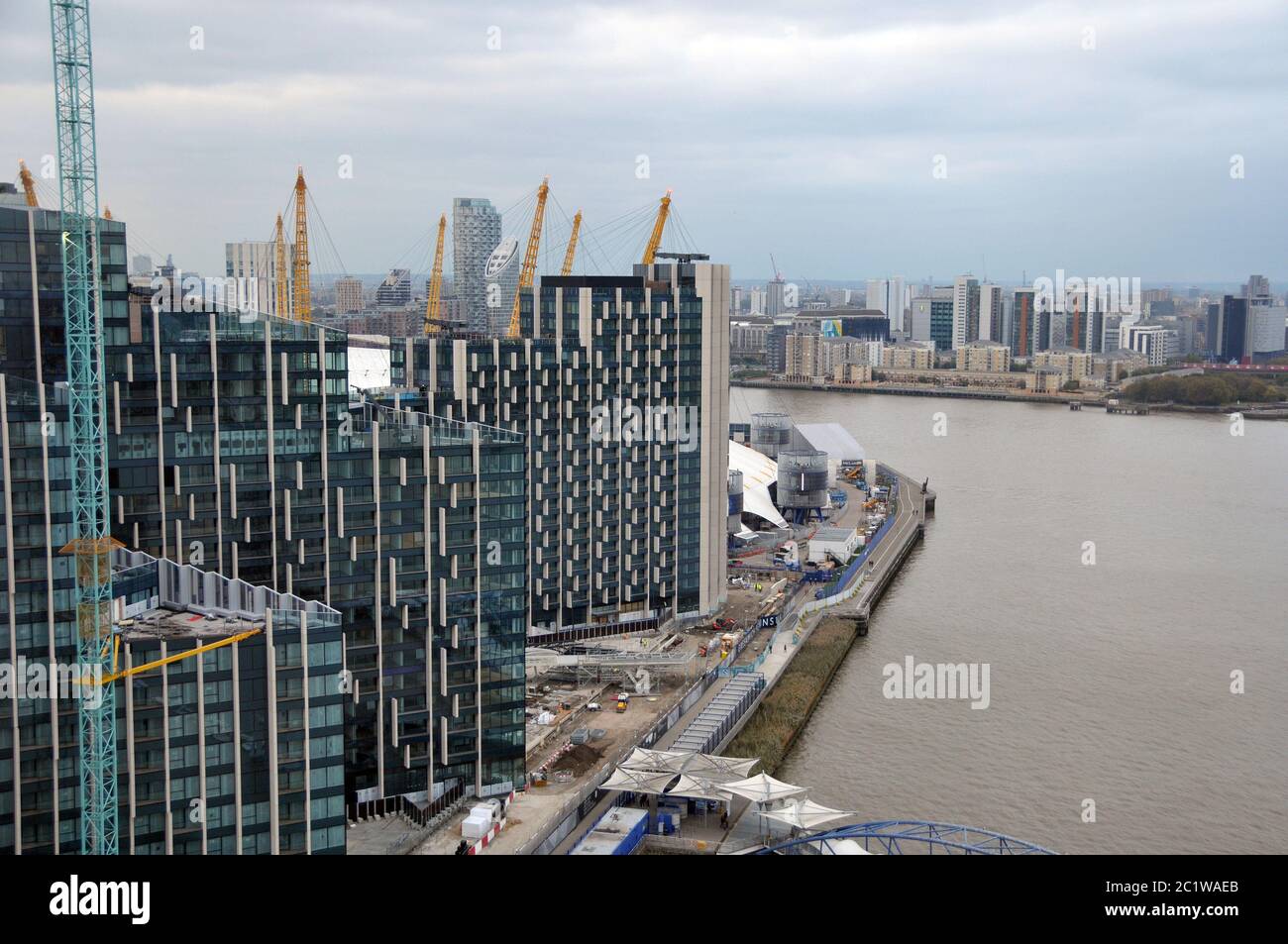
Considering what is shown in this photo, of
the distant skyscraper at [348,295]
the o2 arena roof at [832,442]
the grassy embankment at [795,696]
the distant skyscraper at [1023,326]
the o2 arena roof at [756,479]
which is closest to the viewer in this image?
the grassy embankment at [795,696]

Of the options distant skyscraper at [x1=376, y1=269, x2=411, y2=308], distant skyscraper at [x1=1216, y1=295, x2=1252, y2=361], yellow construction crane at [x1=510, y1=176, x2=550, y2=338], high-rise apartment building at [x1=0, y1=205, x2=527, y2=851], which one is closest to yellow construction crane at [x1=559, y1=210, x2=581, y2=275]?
yellow construction crane at [x1=510, y1=176, x2=550, y2=338]

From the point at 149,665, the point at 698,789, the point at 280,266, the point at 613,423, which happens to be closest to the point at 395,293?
the point at 280,266

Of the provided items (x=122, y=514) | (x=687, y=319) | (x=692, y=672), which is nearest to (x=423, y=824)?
(x=122, y=514)

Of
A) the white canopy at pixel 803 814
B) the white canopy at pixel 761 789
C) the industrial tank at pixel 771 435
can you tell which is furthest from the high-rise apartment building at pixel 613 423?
the industrial tank at pixel 771 435

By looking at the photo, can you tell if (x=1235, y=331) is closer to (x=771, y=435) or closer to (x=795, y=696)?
(x=771, y=435)

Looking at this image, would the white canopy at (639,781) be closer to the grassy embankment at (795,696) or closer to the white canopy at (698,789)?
the white canopy at (698,789)
